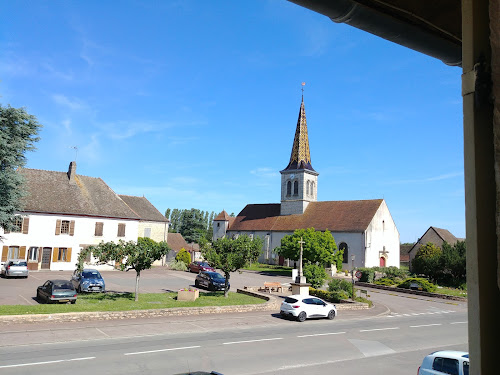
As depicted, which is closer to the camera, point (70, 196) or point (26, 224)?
point (26, 224)

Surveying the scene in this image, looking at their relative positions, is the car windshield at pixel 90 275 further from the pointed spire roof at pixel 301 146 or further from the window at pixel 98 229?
the pointed spire roof at pixel 301 146

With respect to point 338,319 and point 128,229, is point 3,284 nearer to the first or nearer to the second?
point 128,229

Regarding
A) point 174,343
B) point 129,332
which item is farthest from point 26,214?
point 174,343

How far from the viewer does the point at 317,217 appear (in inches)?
2346

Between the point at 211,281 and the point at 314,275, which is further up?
the point at 314,275

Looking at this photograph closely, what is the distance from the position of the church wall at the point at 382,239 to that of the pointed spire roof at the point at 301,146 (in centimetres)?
1478

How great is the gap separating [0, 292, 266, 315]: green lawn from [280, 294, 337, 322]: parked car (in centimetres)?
365

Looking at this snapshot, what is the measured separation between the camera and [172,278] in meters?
37.2

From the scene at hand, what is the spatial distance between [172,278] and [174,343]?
76.8 feet

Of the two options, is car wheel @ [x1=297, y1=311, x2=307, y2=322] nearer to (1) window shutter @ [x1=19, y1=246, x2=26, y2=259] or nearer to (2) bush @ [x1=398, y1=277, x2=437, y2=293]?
(2) bush @ [x1=398, y1=277, x2=437, y2=293]

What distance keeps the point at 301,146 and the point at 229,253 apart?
42650 millimetres

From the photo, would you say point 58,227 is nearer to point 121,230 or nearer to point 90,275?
point 121,230

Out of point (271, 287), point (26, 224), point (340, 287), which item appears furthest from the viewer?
point (26, 224)

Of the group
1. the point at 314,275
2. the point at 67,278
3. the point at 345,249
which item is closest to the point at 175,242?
the point at 345,249
